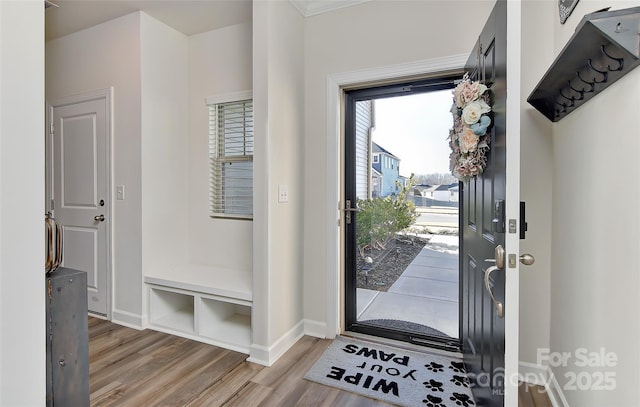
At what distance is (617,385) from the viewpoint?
1.04 metres

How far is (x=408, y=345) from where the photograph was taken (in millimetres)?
2396

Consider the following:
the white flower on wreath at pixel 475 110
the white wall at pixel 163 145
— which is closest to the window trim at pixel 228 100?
the white wall at pixel 163 145

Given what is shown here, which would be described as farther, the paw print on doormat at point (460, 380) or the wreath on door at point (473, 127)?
the paw print on doormat at point (460, 380)

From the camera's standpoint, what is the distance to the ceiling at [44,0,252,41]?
254 centimetres

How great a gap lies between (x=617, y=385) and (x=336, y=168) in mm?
1919

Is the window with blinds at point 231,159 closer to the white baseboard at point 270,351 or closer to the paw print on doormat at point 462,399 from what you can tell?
the white baseboard at point 270,351

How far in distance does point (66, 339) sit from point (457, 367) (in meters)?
2.15

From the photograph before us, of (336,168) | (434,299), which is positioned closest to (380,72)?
(336,168)

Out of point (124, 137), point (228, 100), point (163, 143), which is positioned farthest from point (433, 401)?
point (124, 137)

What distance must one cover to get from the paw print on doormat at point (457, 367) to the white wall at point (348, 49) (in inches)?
38.3

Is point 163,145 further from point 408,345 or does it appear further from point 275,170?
point 408,345

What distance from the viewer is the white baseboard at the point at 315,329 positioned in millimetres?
2566

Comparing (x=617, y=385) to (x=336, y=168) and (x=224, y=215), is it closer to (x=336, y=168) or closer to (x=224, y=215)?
(x=336, y=168)

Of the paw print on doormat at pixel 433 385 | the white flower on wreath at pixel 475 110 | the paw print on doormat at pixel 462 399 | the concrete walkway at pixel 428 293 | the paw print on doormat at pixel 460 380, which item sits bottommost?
the paw print on doormat at pixel 462 399
